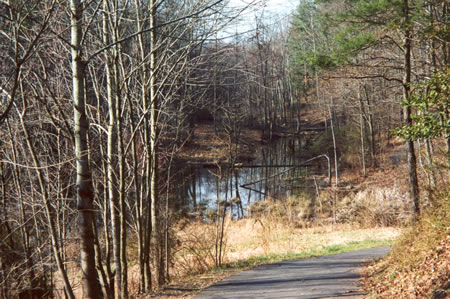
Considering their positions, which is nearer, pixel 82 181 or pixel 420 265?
pixel 82 181

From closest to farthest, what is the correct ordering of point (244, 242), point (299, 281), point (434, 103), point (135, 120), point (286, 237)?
1. point (434, 103)
2. point (299, 281)
3. point (286, 237)
4. point (244, 242)
5. point (135, 120)

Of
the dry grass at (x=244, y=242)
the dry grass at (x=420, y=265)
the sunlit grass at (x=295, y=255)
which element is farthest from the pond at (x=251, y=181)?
the dry grass at (x=420, y=265)

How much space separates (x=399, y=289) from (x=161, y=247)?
627 cm

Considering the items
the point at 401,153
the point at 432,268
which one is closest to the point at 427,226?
the point at 432,268

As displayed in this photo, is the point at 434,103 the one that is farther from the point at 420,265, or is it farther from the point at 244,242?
the point at 244,242

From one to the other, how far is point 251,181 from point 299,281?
68.0 ft

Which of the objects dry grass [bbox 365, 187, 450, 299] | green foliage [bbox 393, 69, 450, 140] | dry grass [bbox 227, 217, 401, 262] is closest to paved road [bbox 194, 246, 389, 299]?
dry grass [bbox 365, 187, 450, 299]

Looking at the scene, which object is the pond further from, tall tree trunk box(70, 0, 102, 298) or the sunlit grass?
tall tree trunk box(70, 0, 102, 298)

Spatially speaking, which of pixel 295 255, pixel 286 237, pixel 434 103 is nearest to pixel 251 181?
pixel 286 237

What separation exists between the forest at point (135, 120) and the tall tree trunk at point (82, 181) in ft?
0.06

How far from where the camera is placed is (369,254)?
36.7ft

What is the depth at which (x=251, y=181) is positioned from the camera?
2931 cm

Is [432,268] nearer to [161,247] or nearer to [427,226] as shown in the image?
[427,226]

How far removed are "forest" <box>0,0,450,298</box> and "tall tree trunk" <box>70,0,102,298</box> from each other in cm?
2
